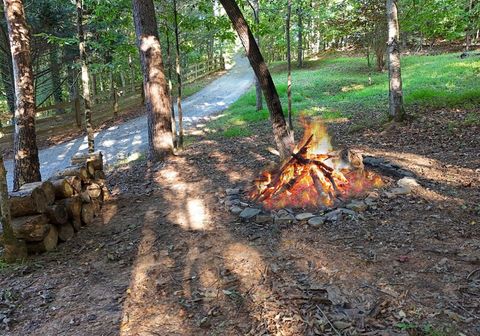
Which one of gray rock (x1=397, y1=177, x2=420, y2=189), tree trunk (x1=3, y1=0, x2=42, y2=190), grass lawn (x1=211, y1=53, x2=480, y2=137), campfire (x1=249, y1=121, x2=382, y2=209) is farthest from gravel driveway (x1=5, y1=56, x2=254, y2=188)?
gray rock (x1=397, y1=177, x2=420, y2=189)

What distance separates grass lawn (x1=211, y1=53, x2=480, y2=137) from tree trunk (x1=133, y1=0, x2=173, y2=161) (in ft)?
10.5

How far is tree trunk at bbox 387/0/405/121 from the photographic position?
9664 millimetres

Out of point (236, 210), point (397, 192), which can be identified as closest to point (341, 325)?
point (236, 210)

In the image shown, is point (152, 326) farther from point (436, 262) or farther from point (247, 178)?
point (247, 178)

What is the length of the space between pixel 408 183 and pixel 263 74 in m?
3.05

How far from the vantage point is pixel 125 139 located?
14.5 metres

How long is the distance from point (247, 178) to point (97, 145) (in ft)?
29.0

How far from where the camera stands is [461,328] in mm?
2990

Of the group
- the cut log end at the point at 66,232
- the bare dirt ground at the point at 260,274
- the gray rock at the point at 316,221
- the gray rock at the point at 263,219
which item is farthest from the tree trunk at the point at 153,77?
the gray rock at the point at 316,221

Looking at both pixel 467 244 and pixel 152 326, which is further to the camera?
pixel 467 244

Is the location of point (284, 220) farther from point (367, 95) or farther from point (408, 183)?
point (367, 95)

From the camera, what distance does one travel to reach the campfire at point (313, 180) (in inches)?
226

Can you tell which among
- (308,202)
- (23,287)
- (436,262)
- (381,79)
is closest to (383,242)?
(436,262)

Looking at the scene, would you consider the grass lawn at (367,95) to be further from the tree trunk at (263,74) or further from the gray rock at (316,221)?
the gray rock at (316,221)
